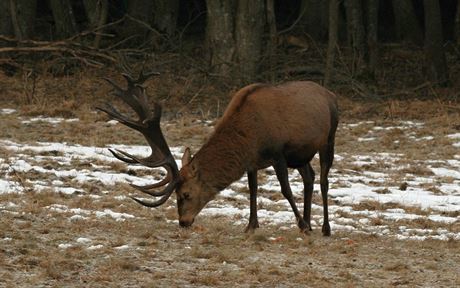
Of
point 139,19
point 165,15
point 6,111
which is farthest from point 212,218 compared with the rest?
point 165,15

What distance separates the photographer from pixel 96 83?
2247cm

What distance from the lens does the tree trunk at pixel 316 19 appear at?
91.1 feet

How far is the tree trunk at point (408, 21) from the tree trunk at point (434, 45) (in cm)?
364

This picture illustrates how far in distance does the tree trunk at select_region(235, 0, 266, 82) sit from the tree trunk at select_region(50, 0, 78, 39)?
176 inches

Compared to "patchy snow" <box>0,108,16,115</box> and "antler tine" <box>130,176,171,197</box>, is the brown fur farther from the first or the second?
"patchy snow" <box>0,108,16,115</box>

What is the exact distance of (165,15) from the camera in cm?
2705

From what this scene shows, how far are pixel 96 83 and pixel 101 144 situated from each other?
226 inches

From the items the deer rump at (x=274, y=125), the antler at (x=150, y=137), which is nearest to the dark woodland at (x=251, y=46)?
the antler at (x=150, y=137)

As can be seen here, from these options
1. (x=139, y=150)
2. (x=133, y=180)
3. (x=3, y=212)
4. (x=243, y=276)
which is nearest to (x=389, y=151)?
(x=139, y=150)

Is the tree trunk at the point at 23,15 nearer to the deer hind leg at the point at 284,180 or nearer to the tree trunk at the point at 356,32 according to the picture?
the tree trunk at the point at 356,32

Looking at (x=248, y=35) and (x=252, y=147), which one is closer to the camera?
(x=252, y=147)

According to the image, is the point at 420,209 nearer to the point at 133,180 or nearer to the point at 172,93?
the point at 133,180

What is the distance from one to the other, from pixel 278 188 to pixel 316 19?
14130 mm

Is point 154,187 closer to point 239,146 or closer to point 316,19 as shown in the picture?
point 239,146
